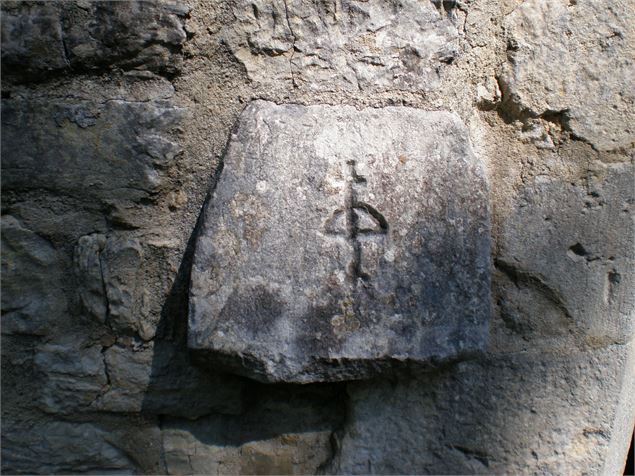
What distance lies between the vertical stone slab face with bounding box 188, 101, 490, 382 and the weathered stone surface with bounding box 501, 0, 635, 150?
0.15 m

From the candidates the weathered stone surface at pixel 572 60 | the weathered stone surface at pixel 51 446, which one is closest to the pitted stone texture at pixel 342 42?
the weathered stone surface at pixel 572 60

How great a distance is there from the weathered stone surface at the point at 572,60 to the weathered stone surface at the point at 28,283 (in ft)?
2.08

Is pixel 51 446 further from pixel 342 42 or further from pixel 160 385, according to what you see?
pixel 342 42

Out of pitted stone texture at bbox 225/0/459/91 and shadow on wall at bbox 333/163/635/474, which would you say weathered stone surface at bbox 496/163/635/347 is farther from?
pitted stone texture at bbox 225/0/459/91

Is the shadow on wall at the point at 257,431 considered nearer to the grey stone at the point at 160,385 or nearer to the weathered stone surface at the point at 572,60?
the grey stone at the point at 160,385


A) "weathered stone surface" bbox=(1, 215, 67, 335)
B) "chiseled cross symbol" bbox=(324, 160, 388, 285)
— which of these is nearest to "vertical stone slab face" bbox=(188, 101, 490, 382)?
"chiseled cross symbol" bbox=(324, 160, 388, 285)

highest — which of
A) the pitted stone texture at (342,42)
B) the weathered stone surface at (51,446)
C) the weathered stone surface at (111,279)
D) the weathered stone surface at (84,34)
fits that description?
the pitted stone texture at (342,42)

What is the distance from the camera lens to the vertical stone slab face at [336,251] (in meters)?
0.66

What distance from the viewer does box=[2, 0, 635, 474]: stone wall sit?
2.28 ft

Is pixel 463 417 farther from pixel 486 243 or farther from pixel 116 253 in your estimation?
pixel 116 253

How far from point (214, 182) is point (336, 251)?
0.17 m

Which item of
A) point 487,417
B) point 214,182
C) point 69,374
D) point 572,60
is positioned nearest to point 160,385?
point 69,374

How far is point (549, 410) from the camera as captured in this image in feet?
2.59

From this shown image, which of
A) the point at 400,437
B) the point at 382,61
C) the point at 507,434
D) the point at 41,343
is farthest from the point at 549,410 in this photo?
the point at 41,343
